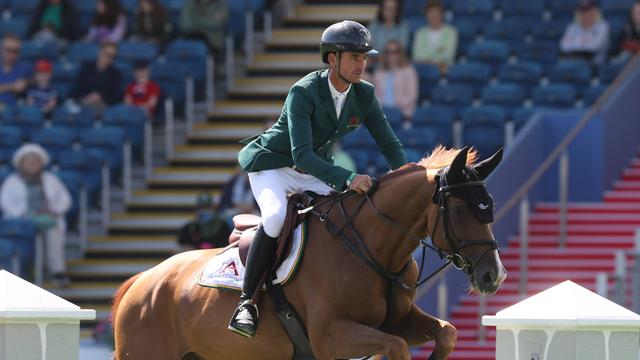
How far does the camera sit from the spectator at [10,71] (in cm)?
2091

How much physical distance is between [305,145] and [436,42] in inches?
376

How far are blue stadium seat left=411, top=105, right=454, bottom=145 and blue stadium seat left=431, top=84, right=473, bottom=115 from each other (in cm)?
36

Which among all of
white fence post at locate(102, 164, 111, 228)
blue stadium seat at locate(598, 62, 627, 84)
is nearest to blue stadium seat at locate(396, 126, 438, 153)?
blue stadium seat at locate(598, 62, 627, 84)

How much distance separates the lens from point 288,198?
10.5 meters

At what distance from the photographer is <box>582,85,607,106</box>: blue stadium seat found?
18.4m

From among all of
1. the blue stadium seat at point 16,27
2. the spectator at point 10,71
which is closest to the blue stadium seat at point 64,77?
the spectator at point 10,71

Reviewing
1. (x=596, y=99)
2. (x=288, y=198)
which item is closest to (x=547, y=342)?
(x=288, y=198)

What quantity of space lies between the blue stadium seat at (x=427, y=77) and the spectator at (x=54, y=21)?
5204 millimetres

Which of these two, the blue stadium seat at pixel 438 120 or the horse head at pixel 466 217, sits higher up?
the horse head at pixel 466 217

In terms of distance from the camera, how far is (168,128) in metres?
20.3

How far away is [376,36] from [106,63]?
323 cm

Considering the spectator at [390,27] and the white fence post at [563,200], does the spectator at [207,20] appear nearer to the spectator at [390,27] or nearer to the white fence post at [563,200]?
the spectator at [390,27]

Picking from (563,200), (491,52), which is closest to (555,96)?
(491,52)

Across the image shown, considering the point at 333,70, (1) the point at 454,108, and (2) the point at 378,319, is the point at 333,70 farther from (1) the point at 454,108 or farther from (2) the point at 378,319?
(1) the point at 454,108
